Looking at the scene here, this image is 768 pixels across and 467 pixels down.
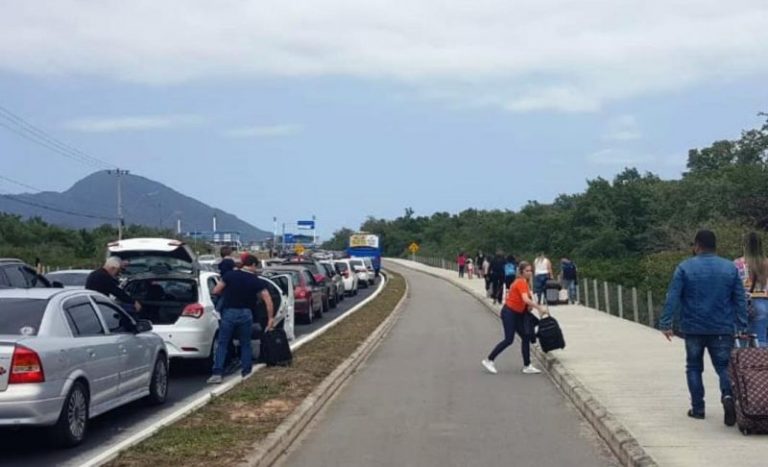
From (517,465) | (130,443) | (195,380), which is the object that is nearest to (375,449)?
(517,465)

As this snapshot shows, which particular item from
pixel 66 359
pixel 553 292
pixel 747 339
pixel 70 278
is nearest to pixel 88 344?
pixel 66 359

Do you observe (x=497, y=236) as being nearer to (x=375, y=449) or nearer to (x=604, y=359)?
(x=604, y=359)

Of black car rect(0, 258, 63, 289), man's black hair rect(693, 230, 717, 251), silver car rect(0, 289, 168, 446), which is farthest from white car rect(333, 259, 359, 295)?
man's black hair rect(693, 230, 717, 251)

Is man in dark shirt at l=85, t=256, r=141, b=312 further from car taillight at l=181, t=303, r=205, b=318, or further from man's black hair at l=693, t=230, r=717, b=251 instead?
man's black hair at l=693, t=230, r=717, b=251

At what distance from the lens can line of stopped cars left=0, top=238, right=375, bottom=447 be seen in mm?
9383

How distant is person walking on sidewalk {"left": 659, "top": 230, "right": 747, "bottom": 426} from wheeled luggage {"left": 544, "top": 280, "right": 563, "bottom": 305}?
23083mm

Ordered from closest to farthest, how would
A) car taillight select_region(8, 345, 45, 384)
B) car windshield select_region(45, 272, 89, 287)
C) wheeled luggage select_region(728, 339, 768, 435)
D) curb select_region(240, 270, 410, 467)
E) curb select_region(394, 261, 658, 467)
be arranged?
curb select_region(394, 261, 658, 467)
car taillight select_region(8, 345, 45, 384)
curb select_region(240, 270, 410, 467)
wheeled luggage select_region(728, 339, 768, 435)
car windshield select_region(45, 272, 89, 287)

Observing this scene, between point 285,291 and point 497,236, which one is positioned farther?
point 497,236

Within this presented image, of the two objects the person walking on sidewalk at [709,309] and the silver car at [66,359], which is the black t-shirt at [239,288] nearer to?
the silver car at [66,359]

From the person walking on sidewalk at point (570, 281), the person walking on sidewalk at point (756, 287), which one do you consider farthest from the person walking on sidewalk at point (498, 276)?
the person walking on sidewalk at point (756, 287)

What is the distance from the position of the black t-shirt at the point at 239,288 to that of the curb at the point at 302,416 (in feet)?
5.12

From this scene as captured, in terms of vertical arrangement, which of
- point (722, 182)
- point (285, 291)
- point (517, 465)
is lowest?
point (517, 465)

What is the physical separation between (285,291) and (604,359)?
7.04 m

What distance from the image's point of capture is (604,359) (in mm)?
17438
